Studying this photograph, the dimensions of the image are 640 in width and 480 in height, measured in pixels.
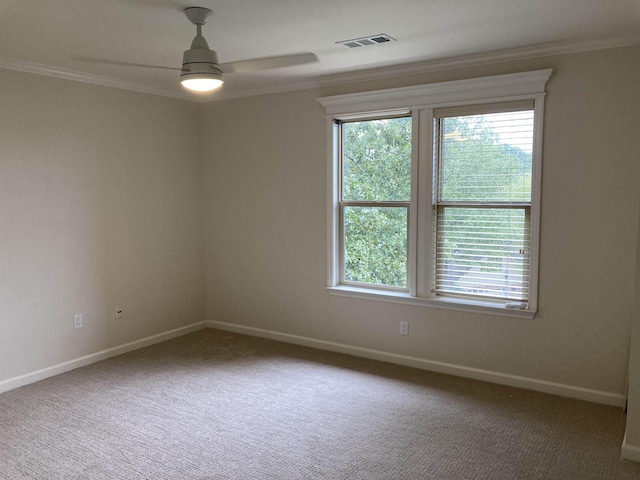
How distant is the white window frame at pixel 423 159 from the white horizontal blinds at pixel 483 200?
0.21 feet

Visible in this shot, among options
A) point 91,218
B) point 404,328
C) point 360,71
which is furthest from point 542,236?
point 91,218

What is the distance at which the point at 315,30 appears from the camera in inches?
119

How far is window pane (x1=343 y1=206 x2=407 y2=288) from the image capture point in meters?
4.28

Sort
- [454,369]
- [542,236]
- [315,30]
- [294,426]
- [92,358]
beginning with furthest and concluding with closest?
[92,358]
[454,369]
[542,236]
[294,426]
[315,30]

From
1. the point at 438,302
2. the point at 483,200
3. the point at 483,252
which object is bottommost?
the point at 438,302

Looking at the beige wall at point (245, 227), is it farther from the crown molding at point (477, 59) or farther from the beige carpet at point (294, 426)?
the beige carpet at point (294, 426)

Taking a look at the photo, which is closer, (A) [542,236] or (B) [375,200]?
(A) [542,236]

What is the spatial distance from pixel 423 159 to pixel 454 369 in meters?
1.66

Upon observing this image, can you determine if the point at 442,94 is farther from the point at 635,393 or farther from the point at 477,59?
the point at 635,393

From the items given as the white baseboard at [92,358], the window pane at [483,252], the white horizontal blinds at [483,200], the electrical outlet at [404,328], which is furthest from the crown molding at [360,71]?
the white baseboard at [92,358]

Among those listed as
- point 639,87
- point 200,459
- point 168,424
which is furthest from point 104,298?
point 639,87

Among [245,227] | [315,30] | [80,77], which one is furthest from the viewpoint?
[245,227]

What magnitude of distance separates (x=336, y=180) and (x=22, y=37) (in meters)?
2.49

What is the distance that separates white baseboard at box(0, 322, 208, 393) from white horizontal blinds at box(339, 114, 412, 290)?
5.77 feet
